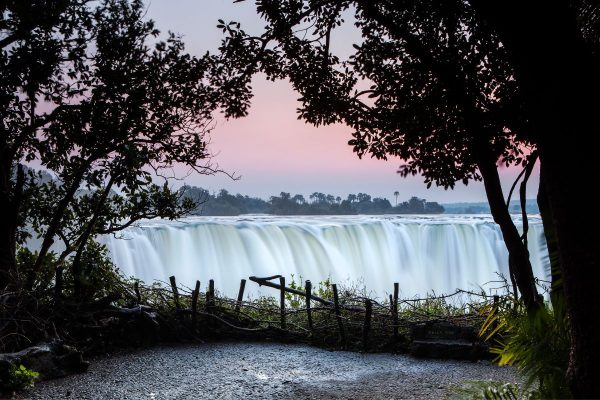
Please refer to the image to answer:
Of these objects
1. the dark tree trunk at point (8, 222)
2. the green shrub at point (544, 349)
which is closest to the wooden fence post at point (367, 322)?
the dark tree trunk at point (8, 222)

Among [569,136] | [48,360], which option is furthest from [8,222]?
[569,136]

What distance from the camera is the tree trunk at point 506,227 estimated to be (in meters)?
5.15

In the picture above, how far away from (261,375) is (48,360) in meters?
2.88

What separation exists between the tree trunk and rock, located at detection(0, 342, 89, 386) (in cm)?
583

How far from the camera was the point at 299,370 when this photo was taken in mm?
7484

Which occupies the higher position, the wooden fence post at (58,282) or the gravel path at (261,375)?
the wooden fence post at (58,282)

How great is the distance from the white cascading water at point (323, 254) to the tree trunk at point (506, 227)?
11241mm

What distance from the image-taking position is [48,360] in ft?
22.3

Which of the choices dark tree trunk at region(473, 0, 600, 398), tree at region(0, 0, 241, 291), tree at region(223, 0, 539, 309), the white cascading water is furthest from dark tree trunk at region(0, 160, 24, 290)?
the white cascading water

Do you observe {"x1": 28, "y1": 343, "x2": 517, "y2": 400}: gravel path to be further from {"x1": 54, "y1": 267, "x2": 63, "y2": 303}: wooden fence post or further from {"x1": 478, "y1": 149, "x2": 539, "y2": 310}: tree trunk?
{"x1": 478, "y1": 149, "x2": 539, "y2": 310}: tree trunk

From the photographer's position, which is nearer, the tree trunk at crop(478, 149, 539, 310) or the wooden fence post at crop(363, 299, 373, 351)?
the tree trunk at crop(478, 149, 539, 310)

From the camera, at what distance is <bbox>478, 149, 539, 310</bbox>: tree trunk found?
515 centimetres

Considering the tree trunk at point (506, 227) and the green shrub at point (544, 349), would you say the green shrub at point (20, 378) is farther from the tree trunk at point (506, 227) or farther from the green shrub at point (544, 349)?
the tree trunk at point (506, 227)

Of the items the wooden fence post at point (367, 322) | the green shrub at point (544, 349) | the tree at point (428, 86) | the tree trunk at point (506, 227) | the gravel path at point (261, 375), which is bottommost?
the gravel path at point (261, 375)
